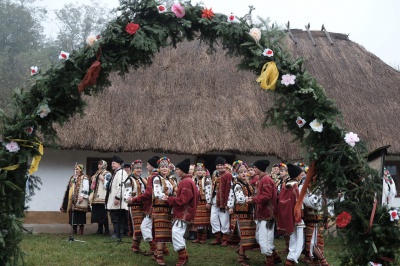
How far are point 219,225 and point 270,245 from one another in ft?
10.2

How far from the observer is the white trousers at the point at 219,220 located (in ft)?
35.7

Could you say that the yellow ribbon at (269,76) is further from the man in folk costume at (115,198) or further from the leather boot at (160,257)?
the man in folk costume at (115,198)

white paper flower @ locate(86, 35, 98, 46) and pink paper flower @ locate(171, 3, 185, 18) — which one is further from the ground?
pink paper flower @ locate(171, 3, 185, 18)

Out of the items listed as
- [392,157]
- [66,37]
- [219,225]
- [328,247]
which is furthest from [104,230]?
[66,37]

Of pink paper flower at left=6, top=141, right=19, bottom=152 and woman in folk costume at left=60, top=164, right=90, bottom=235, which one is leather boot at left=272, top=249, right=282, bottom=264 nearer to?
pink paper flower at left=6, top=141, right=19, bottom=152

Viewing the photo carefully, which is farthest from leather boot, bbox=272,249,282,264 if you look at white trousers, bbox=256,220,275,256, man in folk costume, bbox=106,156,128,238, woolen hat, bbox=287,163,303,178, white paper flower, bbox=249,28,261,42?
man in folk costume, bbox=106,156,128,238

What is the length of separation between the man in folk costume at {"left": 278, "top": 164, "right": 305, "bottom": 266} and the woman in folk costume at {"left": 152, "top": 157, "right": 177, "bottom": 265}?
1.84 m

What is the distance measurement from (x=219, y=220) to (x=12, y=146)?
5.88 meters

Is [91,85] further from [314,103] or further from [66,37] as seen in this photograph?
[66,37]

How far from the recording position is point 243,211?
8.72 metres

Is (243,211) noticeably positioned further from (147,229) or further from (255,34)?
(255,34)

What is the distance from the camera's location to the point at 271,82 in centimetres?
651

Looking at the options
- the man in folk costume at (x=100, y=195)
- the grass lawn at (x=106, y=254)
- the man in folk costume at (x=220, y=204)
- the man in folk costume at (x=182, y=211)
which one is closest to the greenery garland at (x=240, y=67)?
the grass lawn at (x=106, y=254)

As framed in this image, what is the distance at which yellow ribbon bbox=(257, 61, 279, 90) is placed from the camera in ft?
21.2
